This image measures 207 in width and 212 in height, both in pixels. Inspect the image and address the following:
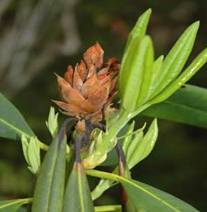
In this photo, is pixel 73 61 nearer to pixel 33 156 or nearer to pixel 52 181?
pixel 33 156

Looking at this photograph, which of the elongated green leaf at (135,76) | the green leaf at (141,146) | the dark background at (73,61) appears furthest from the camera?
the dark background at (73,61)

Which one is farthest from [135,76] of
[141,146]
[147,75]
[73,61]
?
[73,61]

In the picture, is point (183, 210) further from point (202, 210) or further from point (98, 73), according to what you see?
point (202, 210)

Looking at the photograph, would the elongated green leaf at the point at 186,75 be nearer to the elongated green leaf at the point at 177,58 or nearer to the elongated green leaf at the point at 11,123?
the elongated green leaf at the point at 177,58

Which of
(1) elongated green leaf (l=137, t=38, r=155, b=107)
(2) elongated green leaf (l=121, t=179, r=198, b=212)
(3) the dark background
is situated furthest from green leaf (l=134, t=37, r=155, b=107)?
(3) the dark background

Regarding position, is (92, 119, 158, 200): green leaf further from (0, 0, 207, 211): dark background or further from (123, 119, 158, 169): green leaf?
(0, 0, 207, 211): dark background

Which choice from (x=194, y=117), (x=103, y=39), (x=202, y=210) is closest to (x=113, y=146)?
(x=194, y=117)

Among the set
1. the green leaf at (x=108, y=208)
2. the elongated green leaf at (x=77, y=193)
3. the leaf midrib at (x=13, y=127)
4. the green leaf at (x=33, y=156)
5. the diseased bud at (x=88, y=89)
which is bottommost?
the green leaf at (x=108, y=208)

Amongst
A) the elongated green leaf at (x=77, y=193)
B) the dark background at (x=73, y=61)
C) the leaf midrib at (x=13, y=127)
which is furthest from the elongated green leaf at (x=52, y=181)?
the dark background at (x=73, y=61)
